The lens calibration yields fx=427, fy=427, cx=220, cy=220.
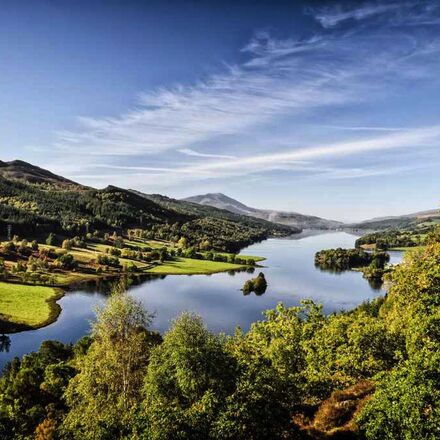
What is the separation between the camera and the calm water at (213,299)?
99.8 m

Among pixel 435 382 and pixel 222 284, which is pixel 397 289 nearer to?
pixel 435 382

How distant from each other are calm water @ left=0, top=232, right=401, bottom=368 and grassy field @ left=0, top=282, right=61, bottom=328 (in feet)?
10.4

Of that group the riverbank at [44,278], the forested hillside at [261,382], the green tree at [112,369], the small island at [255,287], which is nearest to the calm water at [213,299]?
the small island at [255,287]

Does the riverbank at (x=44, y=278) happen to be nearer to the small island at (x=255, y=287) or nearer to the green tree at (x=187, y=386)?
the small island at (x=255, y=287)

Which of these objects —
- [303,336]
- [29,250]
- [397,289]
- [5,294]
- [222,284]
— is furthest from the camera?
[29,250]

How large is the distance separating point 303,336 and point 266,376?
15.1 metres

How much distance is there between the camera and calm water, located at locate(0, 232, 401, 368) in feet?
327

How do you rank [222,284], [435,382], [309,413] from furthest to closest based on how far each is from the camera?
1. [222,284]
2. [309,413]
3. [435,382]

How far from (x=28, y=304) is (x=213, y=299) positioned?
54.7 meters

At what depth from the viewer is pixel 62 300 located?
5049 inches

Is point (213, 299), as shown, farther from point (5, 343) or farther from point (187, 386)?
point (187, 386)

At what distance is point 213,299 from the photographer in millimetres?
138000

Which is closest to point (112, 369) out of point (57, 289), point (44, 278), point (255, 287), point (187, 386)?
point (187, 386)

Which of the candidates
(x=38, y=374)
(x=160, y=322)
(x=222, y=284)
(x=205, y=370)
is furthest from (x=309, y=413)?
(x=222, y=284)
